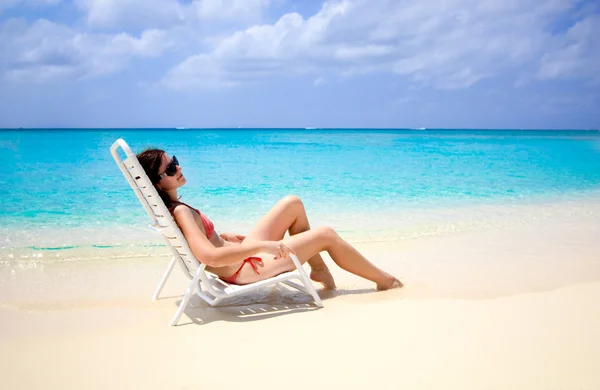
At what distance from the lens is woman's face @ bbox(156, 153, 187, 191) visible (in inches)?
154

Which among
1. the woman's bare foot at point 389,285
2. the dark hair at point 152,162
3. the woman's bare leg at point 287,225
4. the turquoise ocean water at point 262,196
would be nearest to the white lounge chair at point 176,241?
the dark hair at point 152,162

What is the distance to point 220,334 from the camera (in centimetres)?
362

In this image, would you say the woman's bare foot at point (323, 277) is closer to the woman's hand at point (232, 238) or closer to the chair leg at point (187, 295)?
the woman's hand at point (232, 238)

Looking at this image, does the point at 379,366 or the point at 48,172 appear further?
the point at 48,172

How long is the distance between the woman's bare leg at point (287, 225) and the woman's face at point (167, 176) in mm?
828

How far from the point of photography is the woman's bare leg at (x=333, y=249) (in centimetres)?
418

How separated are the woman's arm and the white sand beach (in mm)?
490

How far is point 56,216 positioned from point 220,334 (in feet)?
20.5

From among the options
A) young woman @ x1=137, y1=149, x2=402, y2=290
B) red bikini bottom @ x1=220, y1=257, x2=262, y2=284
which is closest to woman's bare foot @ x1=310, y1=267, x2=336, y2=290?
young woman @ x1=137, y1=149, x2=402, y2=290

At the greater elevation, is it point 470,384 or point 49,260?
point 470,384

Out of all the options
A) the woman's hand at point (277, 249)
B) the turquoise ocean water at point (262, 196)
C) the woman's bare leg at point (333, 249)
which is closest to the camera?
the woman's hand at point (277, 249)

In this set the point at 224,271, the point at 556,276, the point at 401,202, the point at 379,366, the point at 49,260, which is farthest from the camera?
the point at 401,202

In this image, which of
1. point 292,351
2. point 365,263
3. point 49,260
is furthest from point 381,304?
point 49,260

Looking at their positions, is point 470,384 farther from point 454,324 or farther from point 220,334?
point 220,334
